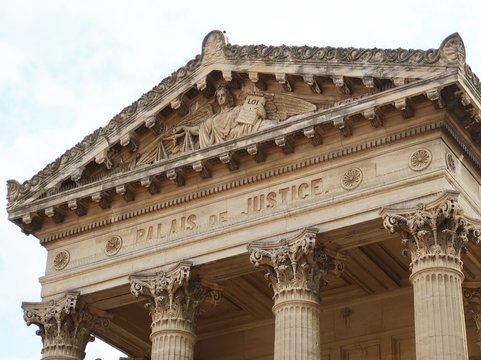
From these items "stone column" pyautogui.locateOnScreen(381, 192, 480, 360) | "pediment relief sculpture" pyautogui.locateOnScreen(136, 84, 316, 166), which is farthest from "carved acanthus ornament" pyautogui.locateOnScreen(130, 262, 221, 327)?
"stone column" pyautogui.locateOnScreen(381, 192, 480, 360)

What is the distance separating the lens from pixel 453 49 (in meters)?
28.2

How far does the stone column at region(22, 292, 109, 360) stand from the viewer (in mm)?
32531

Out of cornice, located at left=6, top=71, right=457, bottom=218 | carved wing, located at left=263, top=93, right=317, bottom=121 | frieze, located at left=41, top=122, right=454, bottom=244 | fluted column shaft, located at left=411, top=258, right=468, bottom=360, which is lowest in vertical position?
fluted column shaft, located at left=411, top=258, right=468, bottom=360

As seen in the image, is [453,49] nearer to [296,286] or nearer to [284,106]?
[284,106]

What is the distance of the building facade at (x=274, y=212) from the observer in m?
28.1

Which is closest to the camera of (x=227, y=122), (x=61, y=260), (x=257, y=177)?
(x=257, y=177)

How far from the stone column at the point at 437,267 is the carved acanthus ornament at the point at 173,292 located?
6.17 m

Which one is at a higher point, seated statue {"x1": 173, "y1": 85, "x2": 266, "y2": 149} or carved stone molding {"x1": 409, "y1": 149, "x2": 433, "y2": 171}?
seated statue {"x1": 173, "y1": 85, "x2": 266, "y2": 149}

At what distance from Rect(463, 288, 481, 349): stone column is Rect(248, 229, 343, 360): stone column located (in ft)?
12.7

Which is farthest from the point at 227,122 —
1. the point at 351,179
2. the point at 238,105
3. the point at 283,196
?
the point at 351,179

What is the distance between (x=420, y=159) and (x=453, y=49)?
2.84 metres

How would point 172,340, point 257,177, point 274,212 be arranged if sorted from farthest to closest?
point 257,177 → point 172,340 → point 274,212

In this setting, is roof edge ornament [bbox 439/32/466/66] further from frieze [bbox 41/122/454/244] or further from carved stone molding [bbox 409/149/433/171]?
carved stone molding [bbox 409/149/433/171]

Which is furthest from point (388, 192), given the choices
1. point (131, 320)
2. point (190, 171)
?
point (131, 320)
